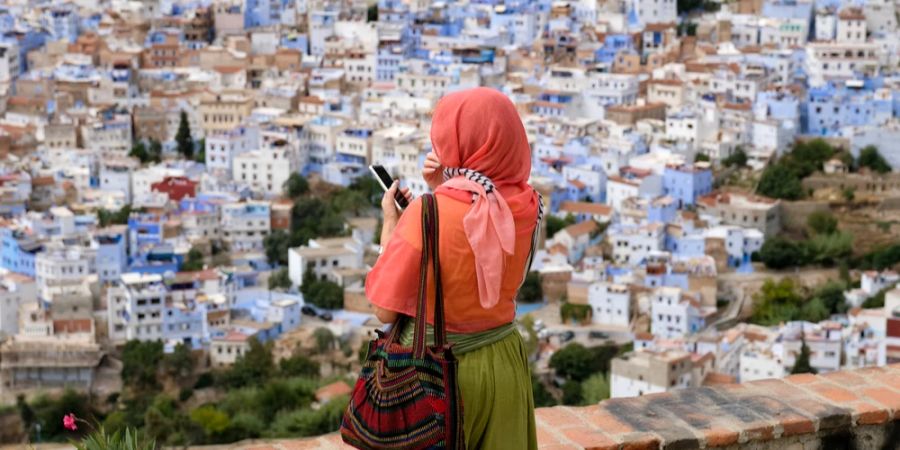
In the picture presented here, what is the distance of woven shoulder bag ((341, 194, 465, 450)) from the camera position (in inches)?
80.7

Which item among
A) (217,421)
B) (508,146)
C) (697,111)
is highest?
(508,146)

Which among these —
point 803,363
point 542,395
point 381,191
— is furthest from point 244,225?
point 803,363

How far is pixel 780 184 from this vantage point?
15773mm

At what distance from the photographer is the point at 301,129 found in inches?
709

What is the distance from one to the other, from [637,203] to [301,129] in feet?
14.4

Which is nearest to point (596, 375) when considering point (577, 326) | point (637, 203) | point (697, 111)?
point (577, 326)

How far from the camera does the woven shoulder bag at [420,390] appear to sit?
2049 millimetres

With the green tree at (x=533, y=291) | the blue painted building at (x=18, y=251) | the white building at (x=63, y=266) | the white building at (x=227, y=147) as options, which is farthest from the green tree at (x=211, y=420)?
the white building at (x=227, y=147)

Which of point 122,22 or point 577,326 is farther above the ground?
point 122,22

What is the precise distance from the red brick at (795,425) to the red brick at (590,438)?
30 cm

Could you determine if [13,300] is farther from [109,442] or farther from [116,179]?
[109,442]

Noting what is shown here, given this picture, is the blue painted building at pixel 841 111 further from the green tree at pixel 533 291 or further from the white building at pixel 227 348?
the white building at pixel 227 348

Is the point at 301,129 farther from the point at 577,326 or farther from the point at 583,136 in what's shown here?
the point at 577,326

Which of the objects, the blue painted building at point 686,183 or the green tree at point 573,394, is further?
the blue painted building at point 686,183
